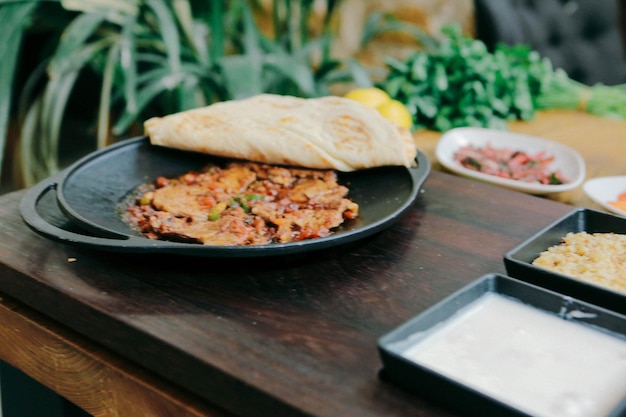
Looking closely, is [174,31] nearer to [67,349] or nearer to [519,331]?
[67,349]

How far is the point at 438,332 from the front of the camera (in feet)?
2.78

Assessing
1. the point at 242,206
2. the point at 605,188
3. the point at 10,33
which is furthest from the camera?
the point at 10,33

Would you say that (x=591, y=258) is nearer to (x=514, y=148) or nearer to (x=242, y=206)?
(x=242, y=206)

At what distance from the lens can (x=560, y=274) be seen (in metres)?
0.95

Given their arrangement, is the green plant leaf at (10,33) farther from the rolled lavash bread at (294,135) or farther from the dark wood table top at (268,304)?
the dark wood table top at (268,304)

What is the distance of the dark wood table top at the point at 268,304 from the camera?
825 millimetres

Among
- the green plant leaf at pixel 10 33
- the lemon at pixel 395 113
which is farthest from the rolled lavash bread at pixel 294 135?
the green plant leaf at pixel 10 33

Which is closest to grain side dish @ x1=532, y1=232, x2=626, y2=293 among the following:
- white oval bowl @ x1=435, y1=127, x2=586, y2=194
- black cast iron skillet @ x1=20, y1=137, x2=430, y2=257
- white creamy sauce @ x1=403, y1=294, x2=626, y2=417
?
white creamy sauce @ x1=403, y1=294, x2=626, y2=417

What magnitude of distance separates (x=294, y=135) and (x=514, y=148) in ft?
2.47

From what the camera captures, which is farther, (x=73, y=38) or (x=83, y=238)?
(x=73, y=38)

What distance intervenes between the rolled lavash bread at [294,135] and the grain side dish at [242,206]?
0.04 meters

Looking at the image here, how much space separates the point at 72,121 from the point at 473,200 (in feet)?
7.56

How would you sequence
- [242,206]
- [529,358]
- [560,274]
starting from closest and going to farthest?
[529,358], [560,274], [242,206]

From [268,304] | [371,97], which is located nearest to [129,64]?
[371,97]
